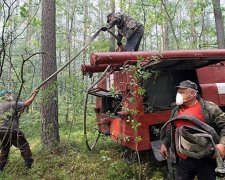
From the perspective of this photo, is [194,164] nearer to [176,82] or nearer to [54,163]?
[176,82]

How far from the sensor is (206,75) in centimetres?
654

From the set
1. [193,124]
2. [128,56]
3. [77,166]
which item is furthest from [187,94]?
[77,166]

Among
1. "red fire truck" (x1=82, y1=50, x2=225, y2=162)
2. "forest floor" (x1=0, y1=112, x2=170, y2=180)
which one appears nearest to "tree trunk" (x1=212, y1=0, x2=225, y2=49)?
"red fire truck" (x1=82, y1=50, x2=225, y2=162)

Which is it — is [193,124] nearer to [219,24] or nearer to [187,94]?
[187,94]

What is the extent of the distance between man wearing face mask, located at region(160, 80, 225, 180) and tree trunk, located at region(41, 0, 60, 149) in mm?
4121

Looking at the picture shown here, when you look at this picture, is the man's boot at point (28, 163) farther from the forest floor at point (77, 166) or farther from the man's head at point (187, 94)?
the man's head at point (187, 94)

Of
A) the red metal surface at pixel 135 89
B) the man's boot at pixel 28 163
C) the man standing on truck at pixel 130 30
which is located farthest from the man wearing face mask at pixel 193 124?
the man standing on truck at pixel 130 30

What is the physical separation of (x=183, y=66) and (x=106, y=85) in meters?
1.81

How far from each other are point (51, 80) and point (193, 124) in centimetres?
486

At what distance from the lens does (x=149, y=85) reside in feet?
20.8

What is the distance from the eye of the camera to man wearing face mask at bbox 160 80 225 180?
386 cm

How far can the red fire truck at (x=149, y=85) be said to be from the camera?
18.1ft

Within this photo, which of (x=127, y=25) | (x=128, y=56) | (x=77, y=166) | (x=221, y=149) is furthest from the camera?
(x=127, y=25)

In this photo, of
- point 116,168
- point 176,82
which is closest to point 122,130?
point 116,168
